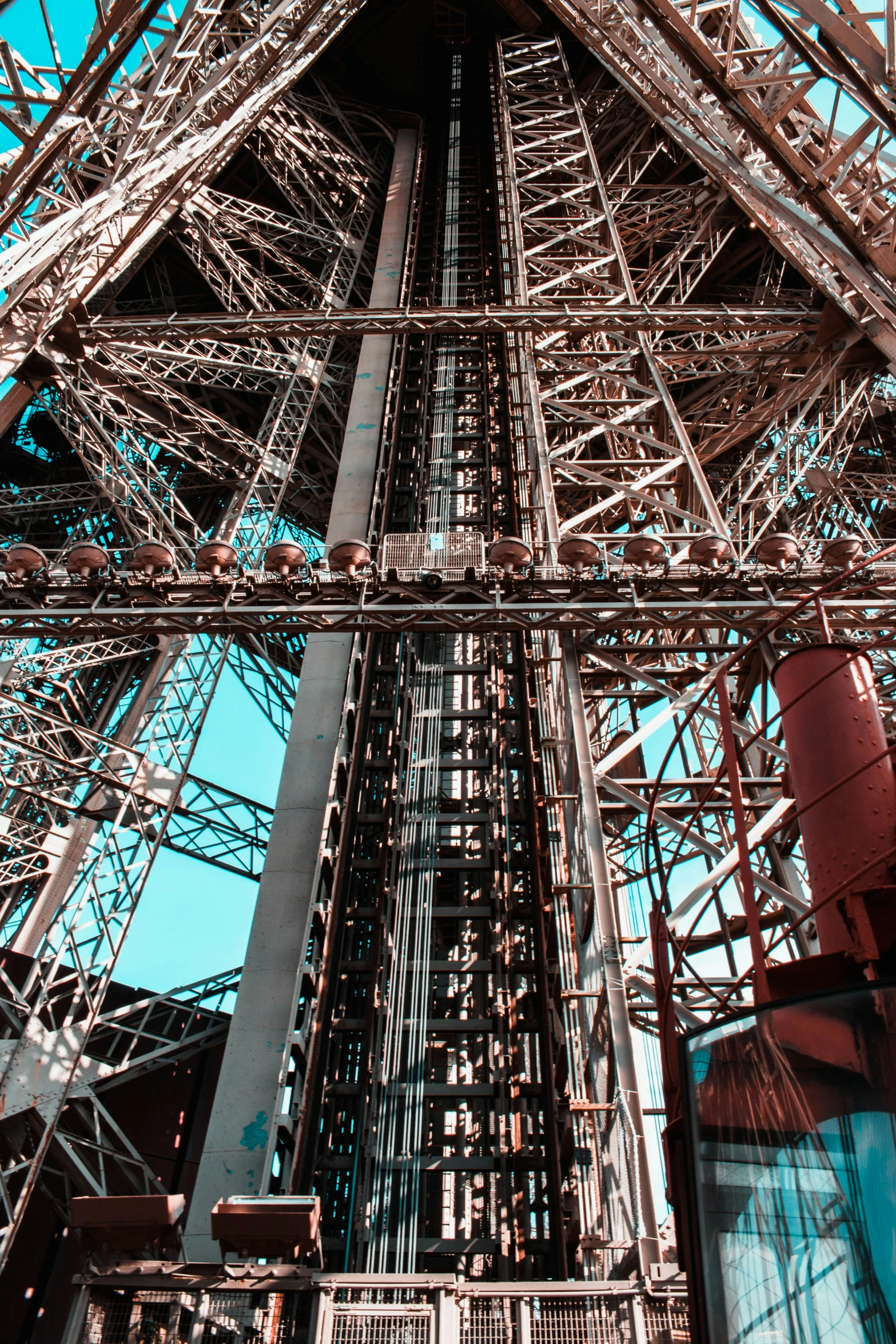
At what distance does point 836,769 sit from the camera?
17.2 ft

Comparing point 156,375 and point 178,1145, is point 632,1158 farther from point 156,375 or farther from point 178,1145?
point 156,375

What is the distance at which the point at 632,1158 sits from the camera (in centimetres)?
868

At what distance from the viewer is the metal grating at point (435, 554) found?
13.8 m

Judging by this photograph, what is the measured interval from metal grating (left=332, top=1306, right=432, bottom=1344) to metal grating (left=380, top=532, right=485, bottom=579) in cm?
849

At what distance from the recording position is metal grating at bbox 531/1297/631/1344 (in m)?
6.65

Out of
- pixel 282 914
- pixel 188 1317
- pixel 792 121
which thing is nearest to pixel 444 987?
pixel 282 914

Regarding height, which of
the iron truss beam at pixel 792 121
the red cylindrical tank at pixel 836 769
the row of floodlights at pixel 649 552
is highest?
the iron truss beam at pixel 792 121

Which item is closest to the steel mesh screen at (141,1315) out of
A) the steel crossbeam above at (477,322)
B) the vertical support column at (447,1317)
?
the vertical support column at (447,1317)

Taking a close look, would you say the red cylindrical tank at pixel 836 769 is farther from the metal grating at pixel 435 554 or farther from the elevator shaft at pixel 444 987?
the metal grating at pixel 435 554

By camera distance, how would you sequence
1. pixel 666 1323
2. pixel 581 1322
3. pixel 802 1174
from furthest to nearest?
pixel 581 1322, pixel 666 1323, pixel 802 1174

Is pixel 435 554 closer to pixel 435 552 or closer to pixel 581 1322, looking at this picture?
pixel 435 552

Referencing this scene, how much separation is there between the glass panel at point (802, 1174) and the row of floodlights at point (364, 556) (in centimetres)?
942

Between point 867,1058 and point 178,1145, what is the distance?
16889 millimetres

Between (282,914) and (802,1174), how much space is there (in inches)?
447
